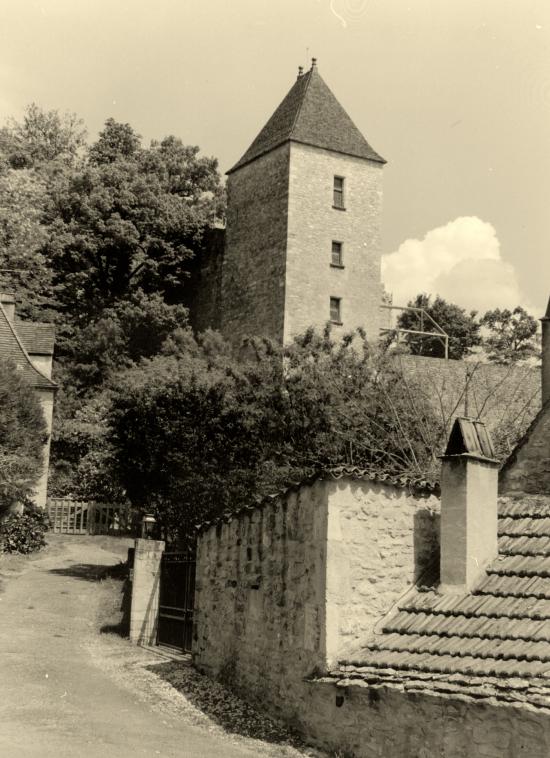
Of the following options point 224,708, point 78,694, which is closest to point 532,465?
point 224,708

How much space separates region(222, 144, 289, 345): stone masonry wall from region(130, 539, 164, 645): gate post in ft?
75.7

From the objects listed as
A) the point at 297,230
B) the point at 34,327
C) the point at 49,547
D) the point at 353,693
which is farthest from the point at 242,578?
the point at 297,230

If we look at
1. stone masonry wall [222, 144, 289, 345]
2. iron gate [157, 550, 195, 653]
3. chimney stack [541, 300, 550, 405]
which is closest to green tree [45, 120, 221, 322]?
stone masonry wall [222, 144, 289, 345]

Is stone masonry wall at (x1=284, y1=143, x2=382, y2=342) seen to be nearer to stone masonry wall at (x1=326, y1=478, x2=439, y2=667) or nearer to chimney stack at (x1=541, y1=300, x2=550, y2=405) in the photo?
chimney stack at (x1=541, y1=300, x2=550, y2=405)

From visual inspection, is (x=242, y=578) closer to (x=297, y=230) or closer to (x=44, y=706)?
(x=44, y=706)

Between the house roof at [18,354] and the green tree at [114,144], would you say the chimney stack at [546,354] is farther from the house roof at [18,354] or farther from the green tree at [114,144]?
the green tree at [114,144]

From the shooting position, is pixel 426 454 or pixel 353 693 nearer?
pixel 353 693

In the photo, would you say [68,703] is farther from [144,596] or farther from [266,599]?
[144,596]

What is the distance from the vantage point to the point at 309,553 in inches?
434

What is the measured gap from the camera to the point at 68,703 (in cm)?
1193

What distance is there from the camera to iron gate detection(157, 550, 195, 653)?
16141mm

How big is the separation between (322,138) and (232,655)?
3191 centimetres

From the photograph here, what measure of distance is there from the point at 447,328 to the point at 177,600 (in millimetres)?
41545

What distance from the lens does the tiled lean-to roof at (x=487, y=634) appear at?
28.8 feet
